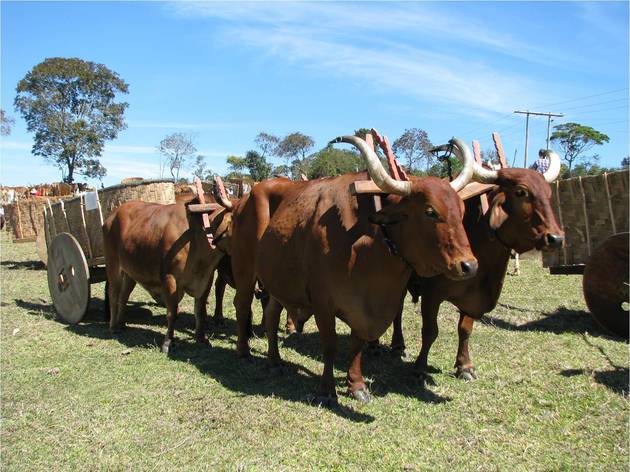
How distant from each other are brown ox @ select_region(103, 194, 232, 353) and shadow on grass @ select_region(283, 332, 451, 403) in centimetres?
132

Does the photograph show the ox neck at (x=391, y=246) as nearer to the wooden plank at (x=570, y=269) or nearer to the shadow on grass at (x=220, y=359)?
the shadow on grass at (x=220, y=359)

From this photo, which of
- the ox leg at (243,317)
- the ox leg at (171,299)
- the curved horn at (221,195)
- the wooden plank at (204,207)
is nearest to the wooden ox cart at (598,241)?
the ox leg at (243,317)

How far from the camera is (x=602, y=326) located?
6.50 meters

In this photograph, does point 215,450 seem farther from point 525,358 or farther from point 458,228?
point 525,358

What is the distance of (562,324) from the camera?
7.31m

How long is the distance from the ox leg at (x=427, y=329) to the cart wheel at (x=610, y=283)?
2350mm

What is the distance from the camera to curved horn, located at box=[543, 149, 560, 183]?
17.8ft

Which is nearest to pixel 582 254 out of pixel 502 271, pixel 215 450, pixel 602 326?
pixel 602 326

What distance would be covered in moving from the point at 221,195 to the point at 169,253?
97 cm

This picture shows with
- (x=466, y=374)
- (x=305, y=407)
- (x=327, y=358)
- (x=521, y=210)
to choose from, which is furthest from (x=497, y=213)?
(x=305, y=407)

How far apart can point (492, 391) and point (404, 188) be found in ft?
7.07

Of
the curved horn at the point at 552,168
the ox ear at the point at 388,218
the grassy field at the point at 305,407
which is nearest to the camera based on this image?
the grassy field at the point at 305,407

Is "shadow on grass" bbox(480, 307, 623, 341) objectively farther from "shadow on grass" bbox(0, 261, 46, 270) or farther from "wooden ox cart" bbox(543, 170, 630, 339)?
"shadow on grass" bbox(0, 261, 46, 270)

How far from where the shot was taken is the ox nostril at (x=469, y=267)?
3.95 m
